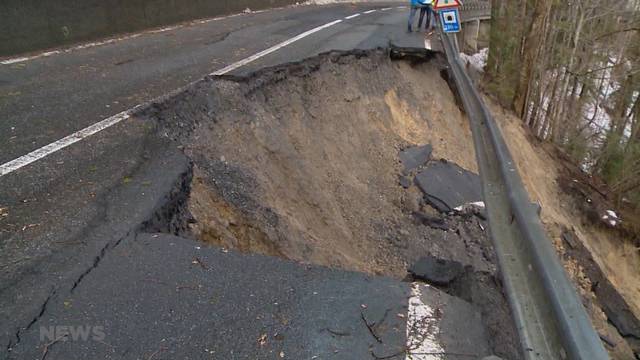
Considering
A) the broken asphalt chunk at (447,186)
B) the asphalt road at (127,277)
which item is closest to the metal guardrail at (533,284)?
the asphalt road at (127,277)

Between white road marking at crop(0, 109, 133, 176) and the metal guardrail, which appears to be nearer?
the metal guardrail

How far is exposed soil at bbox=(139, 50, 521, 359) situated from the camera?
431 cm

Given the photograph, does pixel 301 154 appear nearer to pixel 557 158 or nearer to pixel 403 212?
pixel 403 212

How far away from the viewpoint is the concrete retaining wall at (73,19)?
25.2 feet

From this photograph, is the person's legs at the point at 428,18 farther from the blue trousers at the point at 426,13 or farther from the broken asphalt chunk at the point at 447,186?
the broken asphalt chunk at the point at 447,186

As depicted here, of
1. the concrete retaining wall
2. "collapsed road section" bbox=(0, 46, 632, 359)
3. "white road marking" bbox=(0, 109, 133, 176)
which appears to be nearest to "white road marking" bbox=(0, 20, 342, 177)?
"white road marking" bbox=(0, 109, 133, 176)

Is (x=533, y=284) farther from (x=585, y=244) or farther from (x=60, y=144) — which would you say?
(x=585, y=244)

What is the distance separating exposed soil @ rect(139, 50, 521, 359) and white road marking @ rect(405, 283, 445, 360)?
1.15 ft

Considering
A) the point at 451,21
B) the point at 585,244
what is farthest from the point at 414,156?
the point at 585,244

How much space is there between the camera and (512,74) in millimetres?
15469

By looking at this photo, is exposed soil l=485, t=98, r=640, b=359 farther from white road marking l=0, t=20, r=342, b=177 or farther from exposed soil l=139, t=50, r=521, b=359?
white road marking l=0, t=20, r=342, b=177

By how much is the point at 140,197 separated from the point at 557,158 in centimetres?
1362

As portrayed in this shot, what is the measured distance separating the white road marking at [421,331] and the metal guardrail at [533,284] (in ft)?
1.30

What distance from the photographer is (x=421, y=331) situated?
231 cm
